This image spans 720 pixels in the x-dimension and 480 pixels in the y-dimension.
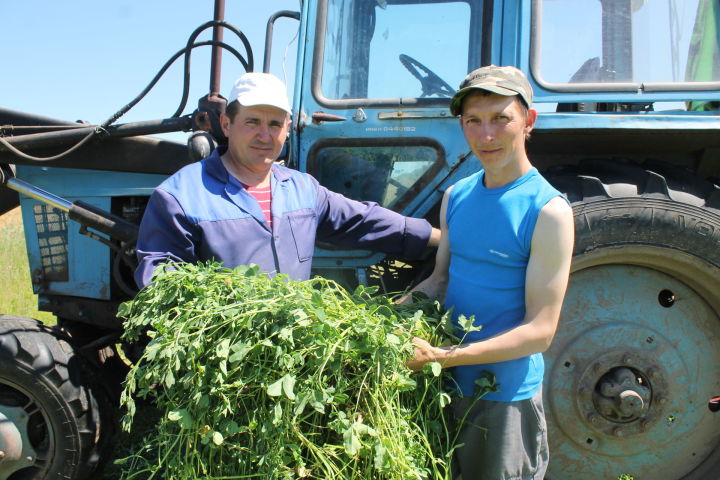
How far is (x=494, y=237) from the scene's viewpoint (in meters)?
1.76

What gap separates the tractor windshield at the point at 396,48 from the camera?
2652 millimetres

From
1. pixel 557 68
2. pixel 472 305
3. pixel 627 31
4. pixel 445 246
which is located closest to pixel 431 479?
pixel 472 305

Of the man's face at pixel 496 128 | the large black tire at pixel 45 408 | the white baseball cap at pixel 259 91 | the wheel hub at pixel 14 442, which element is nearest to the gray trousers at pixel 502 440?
the man's face at pixel 496 128

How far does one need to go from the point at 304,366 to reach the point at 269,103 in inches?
38.5

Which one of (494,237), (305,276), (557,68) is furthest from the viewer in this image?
(557,68)

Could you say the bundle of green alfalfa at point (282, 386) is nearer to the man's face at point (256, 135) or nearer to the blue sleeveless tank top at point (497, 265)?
the blue sleeveless tank top at point (497, 265)

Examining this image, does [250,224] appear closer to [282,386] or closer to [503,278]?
[282,386]

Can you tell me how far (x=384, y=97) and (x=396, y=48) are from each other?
0.27 metres

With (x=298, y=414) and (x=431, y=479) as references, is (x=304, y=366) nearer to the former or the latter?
(x=298, y=414)

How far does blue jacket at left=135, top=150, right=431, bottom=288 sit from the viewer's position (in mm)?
2016

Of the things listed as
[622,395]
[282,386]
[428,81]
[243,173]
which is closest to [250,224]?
[243,173]

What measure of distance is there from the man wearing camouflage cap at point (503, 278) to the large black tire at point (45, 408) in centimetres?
165

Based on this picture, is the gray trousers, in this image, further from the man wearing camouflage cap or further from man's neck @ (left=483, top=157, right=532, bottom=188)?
man's neck @ (left=483, top=157, right=532, bottom=188)

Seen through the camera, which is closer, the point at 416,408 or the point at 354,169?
the point at 416,408
